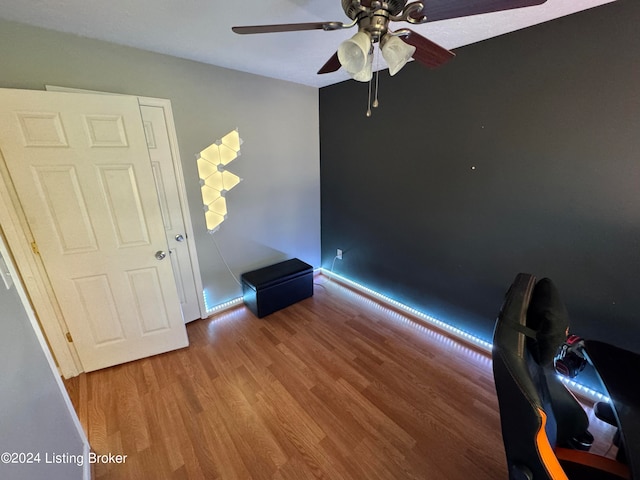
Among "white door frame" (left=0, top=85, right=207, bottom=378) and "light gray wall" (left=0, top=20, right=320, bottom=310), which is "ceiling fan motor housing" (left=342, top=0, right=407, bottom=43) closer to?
"light gray wall" (left=0, top=20, right=320, bottom=310)

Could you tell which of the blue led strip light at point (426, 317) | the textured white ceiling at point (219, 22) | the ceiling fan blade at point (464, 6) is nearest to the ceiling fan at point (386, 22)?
the ceiling fan blade at point (464, 6)

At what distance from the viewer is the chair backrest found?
62 cm

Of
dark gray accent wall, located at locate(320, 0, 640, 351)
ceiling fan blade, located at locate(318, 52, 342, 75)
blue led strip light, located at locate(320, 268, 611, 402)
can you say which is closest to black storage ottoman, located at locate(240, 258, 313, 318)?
blue led strip light, located at locate(320, 268, 611, 402)

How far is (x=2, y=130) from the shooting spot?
137 cm

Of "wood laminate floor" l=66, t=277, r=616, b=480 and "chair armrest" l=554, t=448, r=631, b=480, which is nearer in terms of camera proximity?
"chair armrest" l=554, t=448, r=631, b=480

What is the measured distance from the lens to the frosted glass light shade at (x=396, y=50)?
35.7 inches

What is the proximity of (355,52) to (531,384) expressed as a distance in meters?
1.16

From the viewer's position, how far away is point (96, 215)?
1674 mm

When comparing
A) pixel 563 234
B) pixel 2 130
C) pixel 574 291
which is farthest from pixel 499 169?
pixel 2 130

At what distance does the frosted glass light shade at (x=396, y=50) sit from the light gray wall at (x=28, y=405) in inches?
65.4

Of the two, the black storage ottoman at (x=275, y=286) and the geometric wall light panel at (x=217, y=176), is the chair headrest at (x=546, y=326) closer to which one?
the black storage ottoman at (x=275, y=286)

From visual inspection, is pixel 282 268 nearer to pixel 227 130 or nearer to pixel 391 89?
pixel 227 130

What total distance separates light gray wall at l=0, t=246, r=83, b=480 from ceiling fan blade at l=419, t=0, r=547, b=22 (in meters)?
1.86

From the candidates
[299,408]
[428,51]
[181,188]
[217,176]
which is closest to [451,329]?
[299,408]
